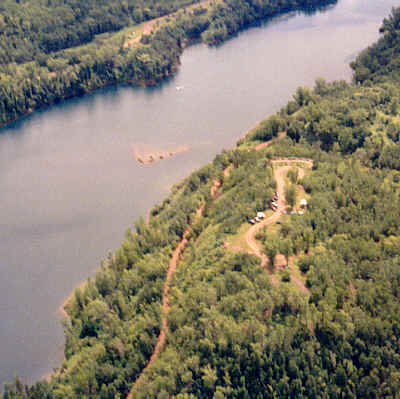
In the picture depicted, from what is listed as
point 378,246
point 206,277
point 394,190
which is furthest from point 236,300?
point 394,190

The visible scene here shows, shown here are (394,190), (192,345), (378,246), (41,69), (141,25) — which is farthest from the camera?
(141,25)

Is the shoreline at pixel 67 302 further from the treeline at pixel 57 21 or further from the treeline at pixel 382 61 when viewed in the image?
the treeline at pixel 57 21

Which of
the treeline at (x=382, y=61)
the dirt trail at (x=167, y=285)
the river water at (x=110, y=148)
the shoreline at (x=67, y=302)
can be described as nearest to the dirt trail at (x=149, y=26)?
the river water at (x=110, y=148)

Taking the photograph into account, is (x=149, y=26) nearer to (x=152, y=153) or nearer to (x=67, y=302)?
(x=152, y=153)

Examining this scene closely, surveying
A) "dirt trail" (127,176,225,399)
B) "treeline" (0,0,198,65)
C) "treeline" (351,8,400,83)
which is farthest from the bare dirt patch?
"treeline" (0,0,198,65)

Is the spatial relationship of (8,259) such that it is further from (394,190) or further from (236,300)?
(394,190)

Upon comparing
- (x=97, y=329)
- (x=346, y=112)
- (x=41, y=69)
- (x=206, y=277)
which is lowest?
(x=97, y=329)
